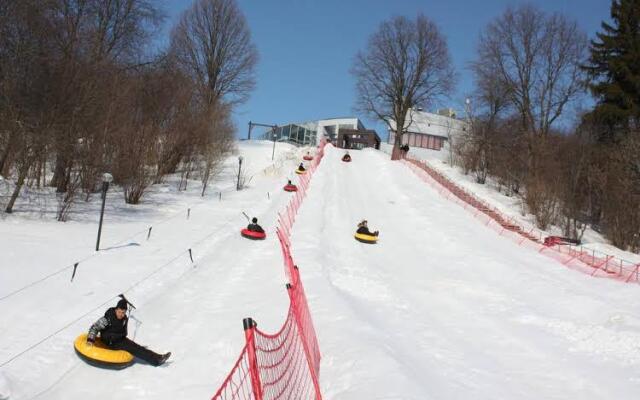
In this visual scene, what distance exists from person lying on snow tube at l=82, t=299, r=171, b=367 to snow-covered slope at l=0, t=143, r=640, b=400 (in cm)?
21

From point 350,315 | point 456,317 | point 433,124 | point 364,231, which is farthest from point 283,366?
point 433,124

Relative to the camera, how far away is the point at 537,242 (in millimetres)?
21094

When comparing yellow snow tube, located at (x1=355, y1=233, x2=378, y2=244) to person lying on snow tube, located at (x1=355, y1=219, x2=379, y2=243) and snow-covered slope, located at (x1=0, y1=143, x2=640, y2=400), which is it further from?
snow-covered slope, located at (x1=0, y1=143, x2=640, y2=400)

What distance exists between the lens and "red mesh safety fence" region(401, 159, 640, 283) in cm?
1678

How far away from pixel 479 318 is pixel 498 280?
13.0 ft

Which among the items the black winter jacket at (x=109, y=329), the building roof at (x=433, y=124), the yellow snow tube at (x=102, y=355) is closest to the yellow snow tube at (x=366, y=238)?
the black winter jacket at (x=109, y=329)

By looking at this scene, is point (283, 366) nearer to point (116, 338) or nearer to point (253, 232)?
point (116, 338)

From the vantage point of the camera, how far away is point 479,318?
1132cm

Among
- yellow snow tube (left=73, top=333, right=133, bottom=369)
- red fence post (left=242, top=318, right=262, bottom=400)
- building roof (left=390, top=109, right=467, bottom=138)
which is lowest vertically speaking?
yellow snow tube (left=73, top=333, right=133, bottom=369)

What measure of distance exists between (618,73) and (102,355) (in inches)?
1217

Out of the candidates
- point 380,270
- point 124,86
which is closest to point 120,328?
point 380,270

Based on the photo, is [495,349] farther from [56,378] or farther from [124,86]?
[124,86]

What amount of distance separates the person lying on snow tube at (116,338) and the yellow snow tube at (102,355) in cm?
7

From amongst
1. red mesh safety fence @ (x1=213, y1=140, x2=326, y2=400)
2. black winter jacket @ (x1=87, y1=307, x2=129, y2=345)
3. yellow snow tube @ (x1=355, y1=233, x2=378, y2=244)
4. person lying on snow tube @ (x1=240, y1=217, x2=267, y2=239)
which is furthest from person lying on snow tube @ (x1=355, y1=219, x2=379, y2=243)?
black winter jacket @ (x1=87, y1=307, x2=129, y2=345)
